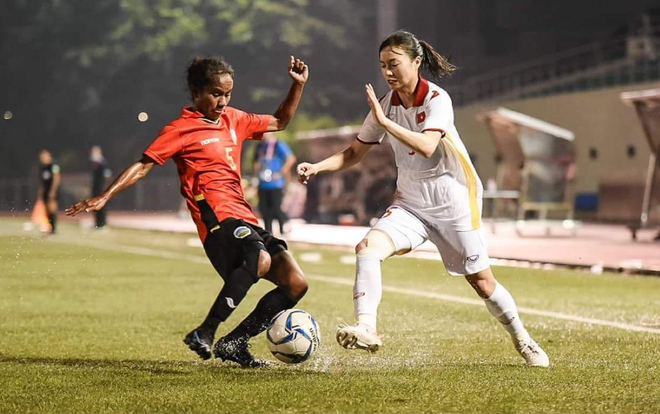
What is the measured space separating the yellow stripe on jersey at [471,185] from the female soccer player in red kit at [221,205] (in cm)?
109

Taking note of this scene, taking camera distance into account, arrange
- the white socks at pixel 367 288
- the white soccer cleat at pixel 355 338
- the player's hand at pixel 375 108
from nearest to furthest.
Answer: the white soccer cleat at pixel 355 338 → the player's hand at pixel 375 108 → the white socks at pixel 367 288

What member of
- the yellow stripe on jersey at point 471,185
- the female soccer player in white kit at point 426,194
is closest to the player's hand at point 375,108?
the female soccer player in white kit at point 426,194

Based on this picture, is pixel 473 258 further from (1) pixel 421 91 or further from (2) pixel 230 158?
(2) pixel 230 158

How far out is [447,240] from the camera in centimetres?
669

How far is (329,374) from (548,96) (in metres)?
31.6

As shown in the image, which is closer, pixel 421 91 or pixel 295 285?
pixel 421 91

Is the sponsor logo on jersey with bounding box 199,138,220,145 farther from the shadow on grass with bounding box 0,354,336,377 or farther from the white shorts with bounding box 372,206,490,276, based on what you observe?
the shadow on grass with bounding box 0,354,336,377

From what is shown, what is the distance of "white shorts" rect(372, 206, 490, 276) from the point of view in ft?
21.8

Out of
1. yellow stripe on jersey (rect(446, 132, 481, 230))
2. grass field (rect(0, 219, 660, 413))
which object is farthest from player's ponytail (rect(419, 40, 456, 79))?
grass field (rect(0, 219, 660, 413))

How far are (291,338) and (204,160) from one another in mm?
1139

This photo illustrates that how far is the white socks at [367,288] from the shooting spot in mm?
6355

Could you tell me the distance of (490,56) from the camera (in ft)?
166

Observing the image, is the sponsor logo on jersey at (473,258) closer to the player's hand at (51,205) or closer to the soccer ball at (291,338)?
the soccer ball at (291,338)

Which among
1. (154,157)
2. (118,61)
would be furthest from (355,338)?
(118,61)
